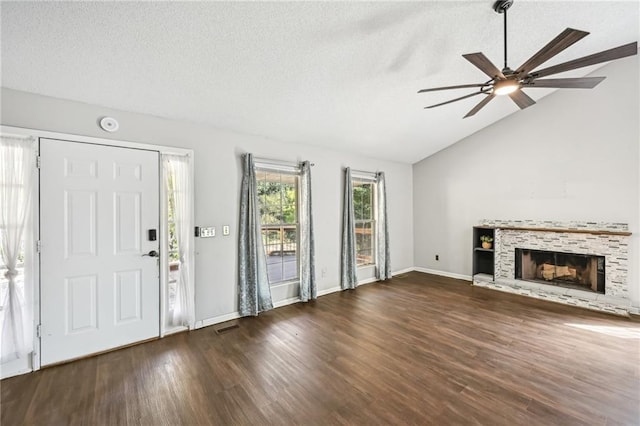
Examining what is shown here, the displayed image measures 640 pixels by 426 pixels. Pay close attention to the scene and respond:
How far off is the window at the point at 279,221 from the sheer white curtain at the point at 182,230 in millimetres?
1022

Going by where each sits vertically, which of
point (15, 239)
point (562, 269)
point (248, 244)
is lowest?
point (562, 269)

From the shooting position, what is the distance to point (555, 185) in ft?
14.4

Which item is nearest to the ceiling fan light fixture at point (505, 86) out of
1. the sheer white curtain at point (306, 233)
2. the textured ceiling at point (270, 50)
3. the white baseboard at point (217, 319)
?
the textured ceiling at point (270, 50)

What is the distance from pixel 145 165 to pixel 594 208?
20.9ft

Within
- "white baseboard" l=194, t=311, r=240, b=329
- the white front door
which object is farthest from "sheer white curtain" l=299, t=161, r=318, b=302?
the white front door

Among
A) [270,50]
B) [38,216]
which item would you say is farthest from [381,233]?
[38,216]

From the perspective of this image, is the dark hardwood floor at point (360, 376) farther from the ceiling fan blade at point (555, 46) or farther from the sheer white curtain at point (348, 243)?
the ceiling fan blade at point (555, 46)

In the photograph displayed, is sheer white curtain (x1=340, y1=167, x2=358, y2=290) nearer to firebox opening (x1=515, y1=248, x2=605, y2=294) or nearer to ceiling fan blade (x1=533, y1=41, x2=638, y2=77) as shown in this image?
firebox opening (x1=515, y1=248, x2=605, y2=294)

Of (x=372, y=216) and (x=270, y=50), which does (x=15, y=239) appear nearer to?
(x=270, y=50)

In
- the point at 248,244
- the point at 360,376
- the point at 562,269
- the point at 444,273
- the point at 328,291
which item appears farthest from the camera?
the point at 444,273

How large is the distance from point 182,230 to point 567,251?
5.81 meters

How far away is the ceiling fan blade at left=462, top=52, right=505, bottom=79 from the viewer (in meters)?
1.77

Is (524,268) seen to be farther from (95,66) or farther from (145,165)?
(95,66)

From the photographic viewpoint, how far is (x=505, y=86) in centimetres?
212
